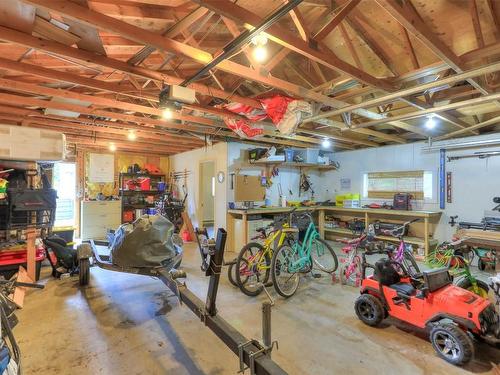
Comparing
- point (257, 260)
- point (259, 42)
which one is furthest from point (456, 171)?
point (259, 42)

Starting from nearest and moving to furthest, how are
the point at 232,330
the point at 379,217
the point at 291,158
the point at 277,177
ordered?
1. the point at 232,330
2. the point at 291,158
3. the point at 379,217
4. the point at 277,177

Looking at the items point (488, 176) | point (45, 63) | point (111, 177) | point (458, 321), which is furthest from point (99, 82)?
point (488, 176)

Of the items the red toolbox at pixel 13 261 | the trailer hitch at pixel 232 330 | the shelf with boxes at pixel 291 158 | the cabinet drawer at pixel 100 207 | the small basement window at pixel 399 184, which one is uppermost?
the shelf with boxes at pixel 291 158

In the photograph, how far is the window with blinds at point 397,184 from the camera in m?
5.66

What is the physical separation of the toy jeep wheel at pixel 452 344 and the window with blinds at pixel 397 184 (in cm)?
412

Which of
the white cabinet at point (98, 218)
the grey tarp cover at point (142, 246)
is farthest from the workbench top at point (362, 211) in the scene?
the white cabinet at point (98, 218)

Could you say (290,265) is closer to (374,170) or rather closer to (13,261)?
(13,261)

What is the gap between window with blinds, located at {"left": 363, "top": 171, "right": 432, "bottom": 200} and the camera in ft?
18.6

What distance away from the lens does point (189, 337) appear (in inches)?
96.0

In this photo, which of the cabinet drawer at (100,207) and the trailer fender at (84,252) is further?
the cabinet drawer at (100,207)

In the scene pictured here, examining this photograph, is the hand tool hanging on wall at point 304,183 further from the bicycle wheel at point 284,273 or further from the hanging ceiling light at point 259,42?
the hanging ceiling light at point 259,42

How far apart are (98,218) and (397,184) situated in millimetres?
7280

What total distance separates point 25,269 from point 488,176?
7472mm

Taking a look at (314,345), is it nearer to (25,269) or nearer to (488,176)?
(25,269)
